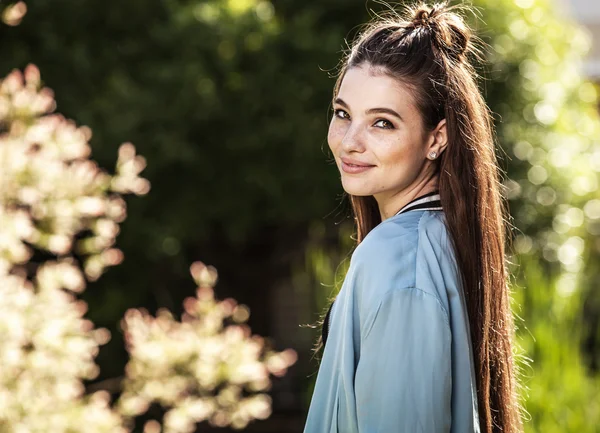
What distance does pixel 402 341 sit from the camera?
1.56 m

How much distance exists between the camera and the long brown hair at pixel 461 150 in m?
1.74

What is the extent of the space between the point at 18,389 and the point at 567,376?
2.36 m

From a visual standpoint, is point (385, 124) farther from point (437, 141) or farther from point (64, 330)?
point (64, 330)

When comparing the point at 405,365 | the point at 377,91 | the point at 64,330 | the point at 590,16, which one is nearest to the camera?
the point at 405,365

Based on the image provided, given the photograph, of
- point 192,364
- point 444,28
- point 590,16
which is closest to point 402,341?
point 444,28

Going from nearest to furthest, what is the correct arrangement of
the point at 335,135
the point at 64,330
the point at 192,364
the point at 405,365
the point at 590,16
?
the point at 405,365 < the point at 335,135 < the point at 64,330 < the point at 192,364 < the point at 590,16

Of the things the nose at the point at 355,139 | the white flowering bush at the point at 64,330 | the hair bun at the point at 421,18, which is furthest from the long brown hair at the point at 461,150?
the white flowering bush at the point at 64,330

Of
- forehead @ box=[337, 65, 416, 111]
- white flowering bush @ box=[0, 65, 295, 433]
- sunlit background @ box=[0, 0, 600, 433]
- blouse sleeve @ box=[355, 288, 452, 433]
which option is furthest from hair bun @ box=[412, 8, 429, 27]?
sunlit background @ box=[0, 0, 600, 433]

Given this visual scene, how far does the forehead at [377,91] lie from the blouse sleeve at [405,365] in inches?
14.3

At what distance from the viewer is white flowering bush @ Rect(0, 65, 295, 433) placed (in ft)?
11.9

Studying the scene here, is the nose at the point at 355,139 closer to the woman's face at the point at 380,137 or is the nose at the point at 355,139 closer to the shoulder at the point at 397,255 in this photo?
the woman's face at the point at 380,137

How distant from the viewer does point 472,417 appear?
1707mm

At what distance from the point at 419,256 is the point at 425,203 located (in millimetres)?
174

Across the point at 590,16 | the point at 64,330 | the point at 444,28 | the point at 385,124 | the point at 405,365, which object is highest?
the point at 590,16
